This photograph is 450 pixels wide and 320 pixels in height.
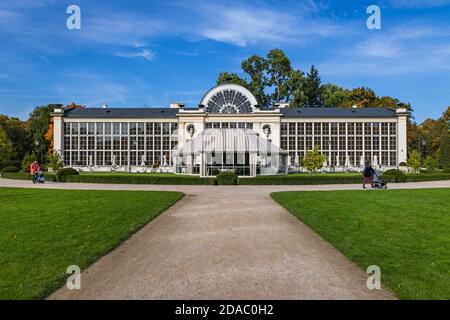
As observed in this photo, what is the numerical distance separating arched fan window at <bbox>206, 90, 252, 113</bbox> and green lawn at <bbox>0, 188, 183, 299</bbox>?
4436cm

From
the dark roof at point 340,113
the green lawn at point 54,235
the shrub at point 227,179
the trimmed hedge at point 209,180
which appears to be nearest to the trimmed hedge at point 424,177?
the trimmed hedge at point 209,180

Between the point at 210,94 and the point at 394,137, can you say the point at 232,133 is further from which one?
the point at 394,137

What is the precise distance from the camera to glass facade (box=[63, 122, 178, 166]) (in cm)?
5978

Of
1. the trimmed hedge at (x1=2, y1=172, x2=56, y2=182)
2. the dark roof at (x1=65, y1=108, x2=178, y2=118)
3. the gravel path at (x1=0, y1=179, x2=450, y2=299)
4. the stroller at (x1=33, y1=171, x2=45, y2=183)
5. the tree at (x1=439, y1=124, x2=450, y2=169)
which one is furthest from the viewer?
the dark roof at (x1=65, y1=108, x2=178, y2=118)

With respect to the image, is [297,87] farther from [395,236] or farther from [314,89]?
[395,236]

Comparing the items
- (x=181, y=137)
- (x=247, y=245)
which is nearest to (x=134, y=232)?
(x=247, y=245)

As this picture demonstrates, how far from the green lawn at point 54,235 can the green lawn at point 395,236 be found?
531cm

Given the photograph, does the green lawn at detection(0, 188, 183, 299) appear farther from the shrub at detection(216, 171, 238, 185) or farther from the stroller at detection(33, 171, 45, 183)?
the stroller at detection(33, 171, 45, 183)

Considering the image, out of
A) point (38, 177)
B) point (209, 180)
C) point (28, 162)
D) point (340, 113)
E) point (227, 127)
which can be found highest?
point (340, 113)

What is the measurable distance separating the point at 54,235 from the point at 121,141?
53288 mm

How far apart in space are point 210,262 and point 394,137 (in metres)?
A: 59.5

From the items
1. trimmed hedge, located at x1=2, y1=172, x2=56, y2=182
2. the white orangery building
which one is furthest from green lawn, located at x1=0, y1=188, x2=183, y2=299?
the white orangery building

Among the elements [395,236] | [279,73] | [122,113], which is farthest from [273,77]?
[395,236]

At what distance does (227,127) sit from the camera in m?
58.2
